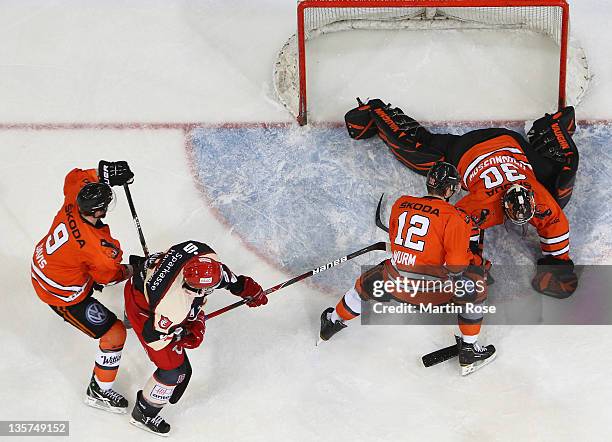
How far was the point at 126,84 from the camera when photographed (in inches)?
221

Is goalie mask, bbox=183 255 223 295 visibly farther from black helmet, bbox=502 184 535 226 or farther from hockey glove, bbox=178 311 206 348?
black helmet, bbox=502 184 535 226

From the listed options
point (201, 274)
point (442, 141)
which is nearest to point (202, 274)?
point (201, 274)

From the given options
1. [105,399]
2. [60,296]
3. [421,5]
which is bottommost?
[105,399]

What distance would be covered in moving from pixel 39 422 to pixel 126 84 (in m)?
2.07

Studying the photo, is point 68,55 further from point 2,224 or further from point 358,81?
point 358,81

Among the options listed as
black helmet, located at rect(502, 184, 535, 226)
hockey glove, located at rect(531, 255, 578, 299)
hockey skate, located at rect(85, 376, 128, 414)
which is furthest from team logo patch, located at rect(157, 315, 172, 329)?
hockey glove, located at rect(531, 255, 578, 299)

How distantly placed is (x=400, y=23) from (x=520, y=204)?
1690 mm

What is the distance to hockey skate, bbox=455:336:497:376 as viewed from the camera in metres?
4.65

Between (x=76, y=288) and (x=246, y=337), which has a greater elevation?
(x=76, y=288)

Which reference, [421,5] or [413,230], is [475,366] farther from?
[421,5]

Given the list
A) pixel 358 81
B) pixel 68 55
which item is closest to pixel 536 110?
pixel 358 81

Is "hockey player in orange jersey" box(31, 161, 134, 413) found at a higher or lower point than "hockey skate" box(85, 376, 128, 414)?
higher

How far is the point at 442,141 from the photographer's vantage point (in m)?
5.17

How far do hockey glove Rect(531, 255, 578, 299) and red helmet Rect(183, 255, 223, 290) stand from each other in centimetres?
182
